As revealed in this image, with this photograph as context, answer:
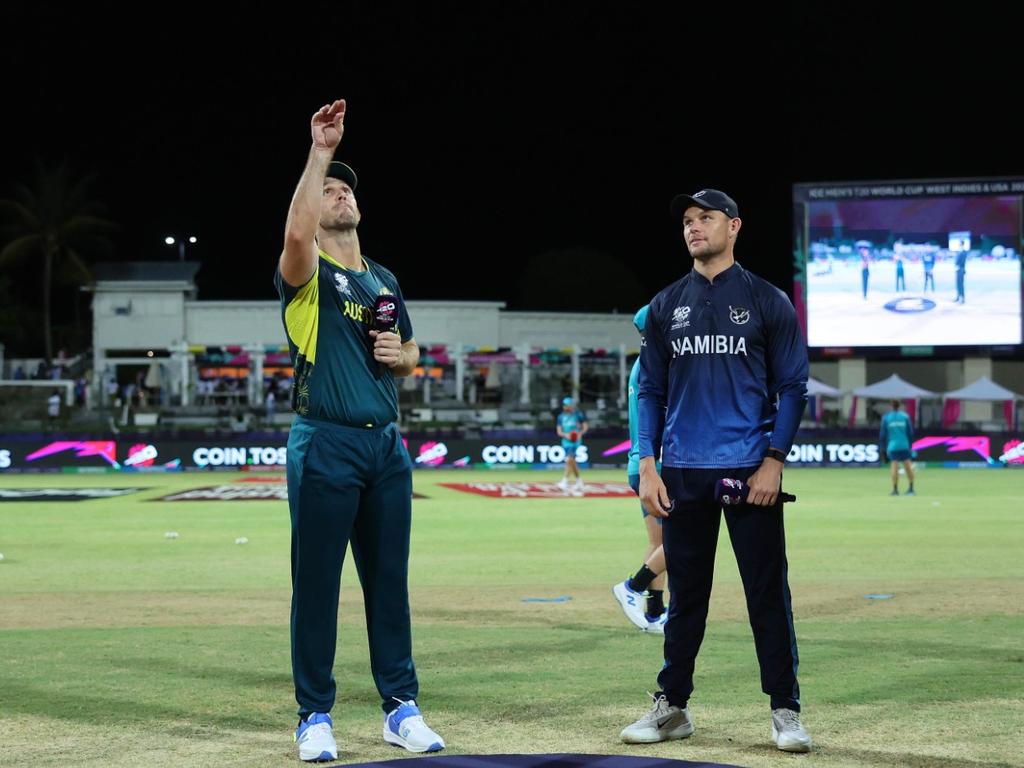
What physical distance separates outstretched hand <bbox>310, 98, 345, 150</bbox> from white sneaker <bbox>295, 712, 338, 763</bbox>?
2.38 m

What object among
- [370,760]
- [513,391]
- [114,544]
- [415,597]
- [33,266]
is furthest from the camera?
[33,266]

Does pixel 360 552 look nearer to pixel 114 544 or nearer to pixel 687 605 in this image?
pixel 687 605

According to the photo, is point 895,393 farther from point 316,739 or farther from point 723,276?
point 316,739

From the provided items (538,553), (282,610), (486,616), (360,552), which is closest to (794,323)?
(360,552)

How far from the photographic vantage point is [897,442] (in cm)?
2519

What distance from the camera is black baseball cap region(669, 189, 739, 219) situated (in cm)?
580

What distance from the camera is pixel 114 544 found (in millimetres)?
15484

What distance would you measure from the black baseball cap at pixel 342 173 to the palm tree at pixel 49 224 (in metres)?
61.4

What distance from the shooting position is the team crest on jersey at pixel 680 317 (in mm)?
5812

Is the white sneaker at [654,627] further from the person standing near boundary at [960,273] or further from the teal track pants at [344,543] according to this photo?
the person standing near boundary at [960,273]

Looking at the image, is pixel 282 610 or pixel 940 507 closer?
pixel 282 610

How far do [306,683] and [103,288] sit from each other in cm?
5443

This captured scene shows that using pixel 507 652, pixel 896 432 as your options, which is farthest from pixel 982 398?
pixel 507 652

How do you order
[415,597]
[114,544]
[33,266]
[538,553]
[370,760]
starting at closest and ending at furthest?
[370,760] < [415,597] < [538,553] < [114,544] < [33,266]
